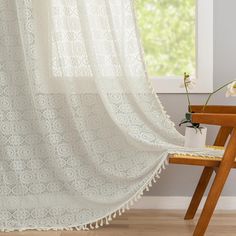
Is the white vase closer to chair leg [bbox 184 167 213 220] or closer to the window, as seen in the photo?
chair leg [bbox 184 167 213 220]

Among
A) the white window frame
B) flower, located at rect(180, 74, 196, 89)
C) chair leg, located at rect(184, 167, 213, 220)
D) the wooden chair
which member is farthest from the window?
the wooden chair

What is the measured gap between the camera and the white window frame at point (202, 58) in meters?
3.35

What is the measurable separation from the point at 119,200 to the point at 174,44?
1169 millimetres

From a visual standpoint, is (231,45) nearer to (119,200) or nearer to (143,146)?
(143,146)

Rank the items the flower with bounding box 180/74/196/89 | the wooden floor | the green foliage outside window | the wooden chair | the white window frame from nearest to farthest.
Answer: the wooden chair < the wooden floor < the flower with bounding box 180/74/196/89 < the white window frame < the green foliage outside window

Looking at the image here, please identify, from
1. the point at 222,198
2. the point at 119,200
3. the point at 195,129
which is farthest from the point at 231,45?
the point at 119,200

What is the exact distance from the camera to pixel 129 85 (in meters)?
3.06

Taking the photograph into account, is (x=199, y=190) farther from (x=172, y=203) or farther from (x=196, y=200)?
(x=172, y=203)

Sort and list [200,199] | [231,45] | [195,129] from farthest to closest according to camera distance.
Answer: [231,45] < [200,199] < [195,129]

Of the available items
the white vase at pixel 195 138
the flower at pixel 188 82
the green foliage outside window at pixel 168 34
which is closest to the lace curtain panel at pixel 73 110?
the white vase at pixel 195 138

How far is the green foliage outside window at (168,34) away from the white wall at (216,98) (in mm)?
216

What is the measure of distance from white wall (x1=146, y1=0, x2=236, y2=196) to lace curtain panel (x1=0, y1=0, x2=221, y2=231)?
36 cm

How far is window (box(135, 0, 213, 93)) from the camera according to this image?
11.1ft

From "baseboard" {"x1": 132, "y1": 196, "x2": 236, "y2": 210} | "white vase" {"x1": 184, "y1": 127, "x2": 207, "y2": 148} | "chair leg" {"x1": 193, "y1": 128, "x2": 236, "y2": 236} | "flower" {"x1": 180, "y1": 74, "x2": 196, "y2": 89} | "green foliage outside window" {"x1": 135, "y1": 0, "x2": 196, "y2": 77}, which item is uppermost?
"green foliage outside window" {"x1": 135, "y1": 0, "x2": 196, "y2": 77}
